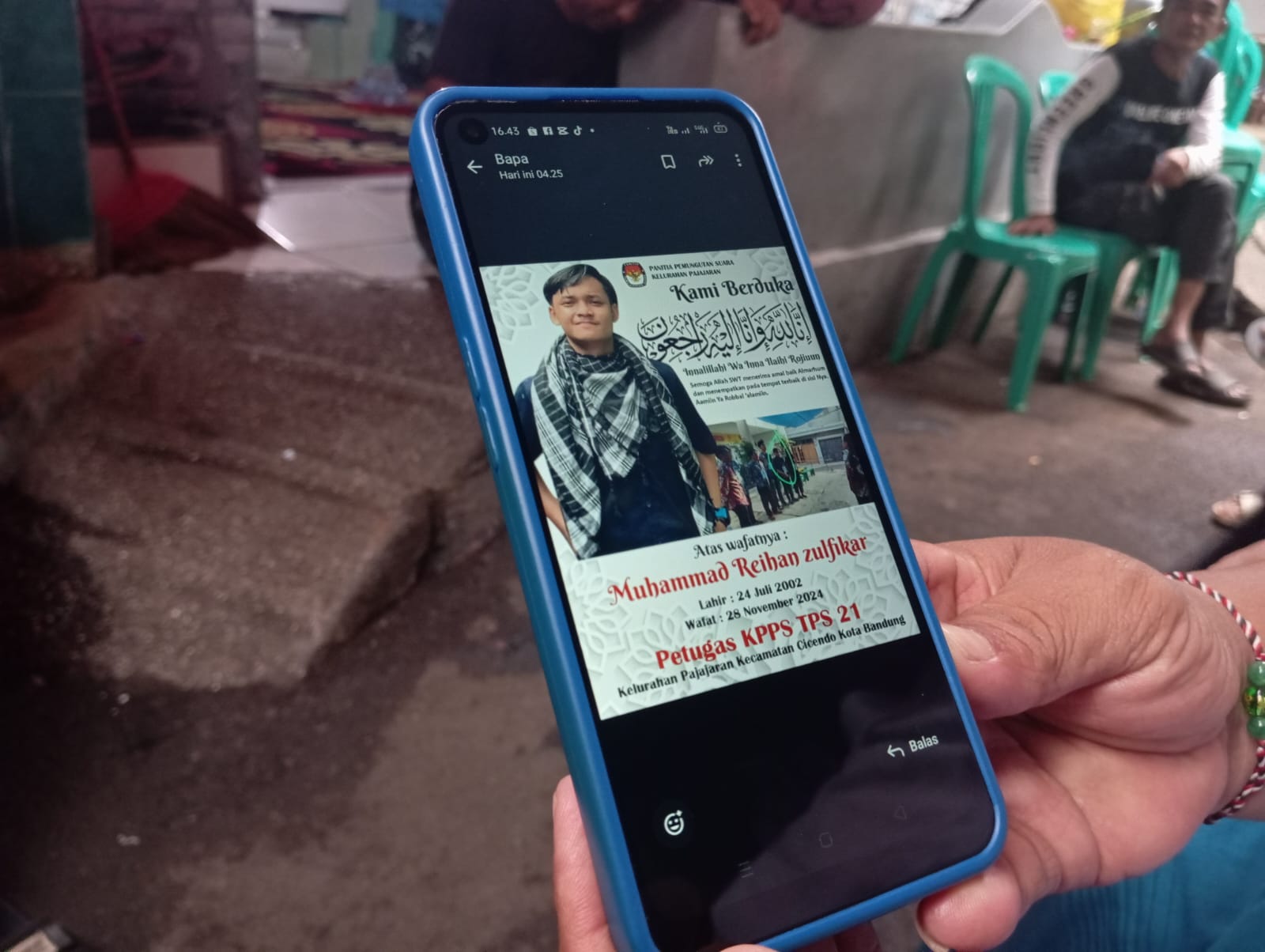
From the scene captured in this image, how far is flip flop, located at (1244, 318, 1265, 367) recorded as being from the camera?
4.54ft

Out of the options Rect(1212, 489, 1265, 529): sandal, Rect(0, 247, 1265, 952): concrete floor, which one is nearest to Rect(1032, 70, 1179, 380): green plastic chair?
Rect(1212, 489, 1265, 529): sandal

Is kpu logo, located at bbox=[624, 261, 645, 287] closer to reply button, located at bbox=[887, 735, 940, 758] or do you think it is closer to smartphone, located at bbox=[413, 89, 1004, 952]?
smartphone, located at bbox=[413, 89, 1004, 952]

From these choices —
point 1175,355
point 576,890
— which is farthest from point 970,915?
point 1175,355

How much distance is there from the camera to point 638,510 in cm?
42

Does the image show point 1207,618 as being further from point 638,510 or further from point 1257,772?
point 638,510

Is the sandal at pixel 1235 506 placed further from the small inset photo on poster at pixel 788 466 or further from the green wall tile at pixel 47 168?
the green wall tile at pixel 47 168

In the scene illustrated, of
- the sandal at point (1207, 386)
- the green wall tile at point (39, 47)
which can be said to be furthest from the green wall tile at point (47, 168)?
the sandal at point (1207, 386)

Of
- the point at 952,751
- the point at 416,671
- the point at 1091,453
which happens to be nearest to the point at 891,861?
the point at 952,751

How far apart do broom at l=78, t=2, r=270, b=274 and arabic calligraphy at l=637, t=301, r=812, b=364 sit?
1462 mm

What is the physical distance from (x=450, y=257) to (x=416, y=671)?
0.75 m

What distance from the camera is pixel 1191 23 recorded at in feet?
5.07

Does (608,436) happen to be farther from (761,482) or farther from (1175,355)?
(1175,355)

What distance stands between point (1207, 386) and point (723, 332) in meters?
1.73

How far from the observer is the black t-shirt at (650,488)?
A: 40cm
